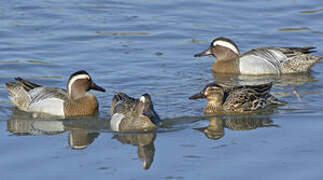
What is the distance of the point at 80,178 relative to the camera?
9.06m

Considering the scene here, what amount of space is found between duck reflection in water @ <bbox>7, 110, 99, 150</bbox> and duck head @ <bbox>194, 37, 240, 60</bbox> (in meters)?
4.97

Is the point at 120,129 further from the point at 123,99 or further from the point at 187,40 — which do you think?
the point at 187,40

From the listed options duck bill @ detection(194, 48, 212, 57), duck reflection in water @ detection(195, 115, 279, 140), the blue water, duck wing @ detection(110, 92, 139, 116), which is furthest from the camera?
duck bill @ detection(194, 48, 212, 57)

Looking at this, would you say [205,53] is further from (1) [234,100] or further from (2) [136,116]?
(2) [136,116]

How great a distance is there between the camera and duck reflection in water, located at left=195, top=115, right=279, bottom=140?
36.8 ft

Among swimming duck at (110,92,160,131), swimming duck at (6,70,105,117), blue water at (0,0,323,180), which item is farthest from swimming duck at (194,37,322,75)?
swimming duck at (110,92,160,131)

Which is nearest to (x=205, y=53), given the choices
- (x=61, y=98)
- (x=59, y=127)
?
(x=61, y=98)

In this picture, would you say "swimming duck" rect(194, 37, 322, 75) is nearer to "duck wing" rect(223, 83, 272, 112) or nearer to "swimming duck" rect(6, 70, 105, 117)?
"duck wing" rect(223, 83, 272, 112)

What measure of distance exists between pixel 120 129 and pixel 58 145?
1171 mm

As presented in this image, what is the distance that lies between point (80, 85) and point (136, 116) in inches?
69.6

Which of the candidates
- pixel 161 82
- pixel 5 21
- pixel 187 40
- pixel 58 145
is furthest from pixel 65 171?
pixel 5 21

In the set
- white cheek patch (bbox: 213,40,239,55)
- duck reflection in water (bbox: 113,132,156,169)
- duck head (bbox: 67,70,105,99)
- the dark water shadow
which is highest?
white cheek patch (bbox: 213,40,239,55)

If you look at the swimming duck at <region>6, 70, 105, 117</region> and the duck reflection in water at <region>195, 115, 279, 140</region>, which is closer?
the duck reflection in water at <region>195, 115, 279, 140</region>

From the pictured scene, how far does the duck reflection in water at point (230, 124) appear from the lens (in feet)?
36.8
